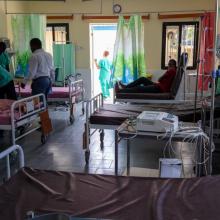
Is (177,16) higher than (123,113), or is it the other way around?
(177,16)

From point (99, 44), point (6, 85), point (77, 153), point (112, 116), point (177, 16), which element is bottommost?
point (77, 153)

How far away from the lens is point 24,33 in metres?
7.23

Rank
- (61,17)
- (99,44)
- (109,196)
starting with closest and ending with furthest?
(109,196), (61,17), (99,44)

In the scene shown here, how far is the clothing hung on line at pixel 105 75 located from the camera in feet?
25.8

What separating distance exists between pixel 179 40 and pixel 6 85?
419 centimetres

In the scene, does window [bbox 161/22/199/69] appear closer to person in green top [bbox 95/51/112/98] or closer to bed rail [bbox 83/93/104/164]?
person in green top [bbox 95/51/112/98]

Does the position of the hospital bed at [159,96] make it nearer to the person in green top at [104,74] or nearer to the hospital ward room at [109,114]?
the hospital ward room at [109,114]

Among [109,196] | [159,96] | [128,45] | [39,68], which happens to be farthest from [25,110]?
[128,45]

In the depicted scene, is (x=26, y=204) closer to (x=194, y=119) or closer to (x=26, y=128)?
(x=194, y=119)

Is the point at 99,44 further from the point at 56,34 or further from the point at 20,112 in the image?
the point at 20,112

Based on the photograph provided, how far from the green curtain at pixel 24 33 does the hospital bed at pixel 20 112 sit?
279 centimetres

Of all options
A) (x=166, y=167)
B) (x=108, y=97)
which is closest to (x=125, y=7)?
(x=108, y=97)

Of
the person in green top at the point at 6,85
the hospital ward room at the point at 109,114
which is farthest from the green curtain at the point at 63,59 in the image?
the person in green top at the point at 6,85

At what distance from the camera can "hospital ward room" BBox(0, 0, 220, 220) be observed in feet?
5.89
